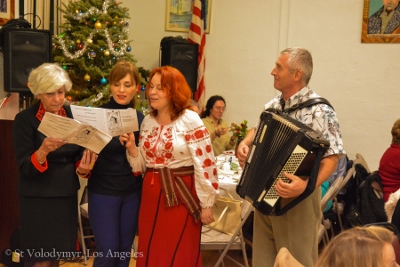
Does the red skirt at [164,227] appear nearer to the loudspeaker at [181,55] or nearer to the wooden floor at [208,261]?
the wooden floor at [208,261]

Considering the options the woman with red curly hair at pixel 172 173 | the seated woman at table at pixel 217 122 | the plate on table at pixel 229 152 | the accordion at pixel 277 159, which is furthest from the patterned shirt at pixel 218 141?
the accordion at pixel 277 159

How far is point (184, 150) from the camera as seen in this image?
2752 mm

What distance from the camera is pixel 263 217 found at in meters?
2.72

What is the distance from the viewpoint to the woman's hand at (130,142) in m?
2.76

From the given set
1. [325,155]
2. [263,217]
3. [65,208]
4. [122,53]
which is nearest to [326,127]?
[325,155]

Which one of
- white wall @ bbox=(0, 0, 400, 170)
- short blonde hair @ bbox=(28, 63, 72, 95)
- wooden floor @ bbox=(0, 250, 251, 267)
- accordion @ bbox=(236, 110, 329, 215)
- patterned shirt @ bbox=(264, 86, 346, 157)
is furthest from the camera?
white wall @ bbox=(0, 0, 400, 170)

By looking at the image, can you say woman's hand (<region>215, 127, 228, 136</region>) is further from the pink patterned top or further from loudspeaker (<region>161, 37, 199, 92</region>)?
the pink patterned top

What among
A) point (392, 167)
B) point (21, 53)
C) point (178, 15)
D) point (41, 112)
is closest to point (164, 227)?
point (41, 112)

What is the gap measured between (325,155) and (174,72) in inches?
38.1

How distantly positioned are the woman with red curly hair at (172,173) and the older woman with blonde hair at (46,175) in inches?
13.4

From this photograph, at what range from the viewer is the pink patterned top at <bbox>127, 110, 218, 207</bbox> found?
274 cm

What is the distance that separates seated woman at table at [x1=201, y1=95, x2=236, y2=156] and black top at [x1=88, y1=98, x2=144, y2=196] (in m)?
2.57

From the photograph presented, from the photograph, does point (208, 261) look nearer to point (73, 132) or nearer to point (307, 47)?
point (73, 132)

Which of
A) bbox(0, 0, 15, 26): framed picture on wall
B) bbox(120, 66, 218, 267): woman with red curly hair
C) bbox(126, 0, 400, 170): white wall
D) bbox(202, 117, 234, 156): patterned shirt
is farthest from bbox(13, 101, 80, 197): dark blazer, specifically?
bbox(126, 0, 400, 170): white wall
